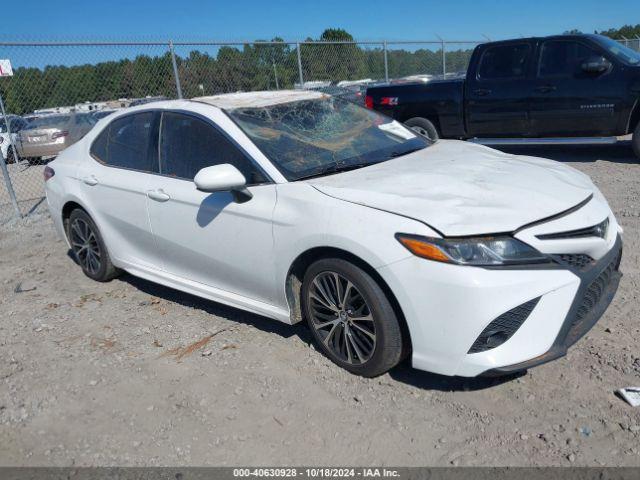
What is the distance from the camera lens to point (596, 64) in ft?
26.5

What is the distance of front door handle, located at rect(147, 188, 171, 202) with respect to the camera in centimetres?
408

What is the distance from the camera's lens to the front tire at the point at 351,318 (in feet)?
9.95

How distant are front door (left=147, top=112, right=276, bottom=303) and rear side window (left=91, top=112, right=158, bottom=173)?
14cm

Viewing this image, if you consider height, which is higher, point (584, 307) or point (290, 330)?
point (584, 307)

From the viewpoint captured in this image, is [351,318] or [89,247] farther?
[89,247]

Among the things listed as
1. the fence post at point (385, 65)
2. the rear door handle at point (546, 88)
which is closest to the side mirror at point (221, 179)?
the rear door handle at point (546, 88)

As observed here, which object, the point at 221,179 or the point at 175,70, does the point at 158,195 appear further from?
the point at 175,70

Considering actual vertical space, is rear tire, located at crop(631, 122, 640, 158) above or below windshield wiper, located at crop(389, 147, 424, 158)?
below

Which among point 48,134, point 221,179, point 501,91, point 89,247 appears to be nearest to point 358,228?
point 221,179

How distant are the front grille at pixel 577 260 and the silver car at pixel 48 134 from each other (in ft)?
37.3

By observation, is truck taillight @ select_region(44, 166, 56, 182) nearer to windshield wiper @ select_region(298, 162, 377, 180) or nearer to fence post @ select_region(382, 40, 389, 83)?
windshield wiper @ select_region(298, 162, 377, 180)

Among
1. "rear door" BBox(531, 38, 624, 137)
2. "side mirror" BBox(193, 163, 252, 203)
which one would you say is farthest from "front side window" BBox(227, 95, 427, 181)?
"rear door" BBox(531, 38, 624, 137)

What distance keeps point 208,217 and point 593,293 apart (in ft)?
7.72

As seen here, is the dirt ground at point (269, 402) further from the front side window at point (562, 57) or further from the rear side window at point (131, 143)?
the front side window at point (562, 57)
